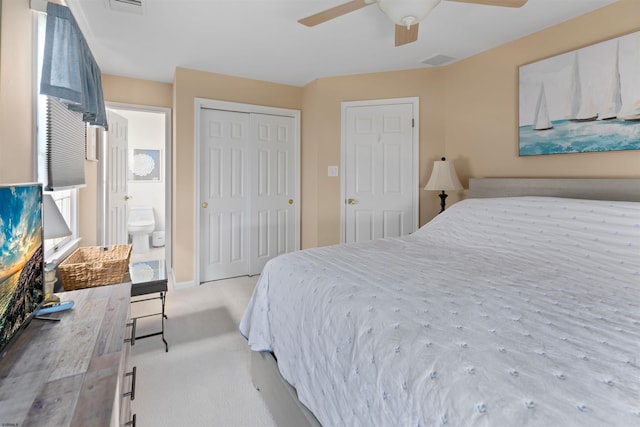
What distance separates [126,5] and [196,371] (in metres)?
2.54

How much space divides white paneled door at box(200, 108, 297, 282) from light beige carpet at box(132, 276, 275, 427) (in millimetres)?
882

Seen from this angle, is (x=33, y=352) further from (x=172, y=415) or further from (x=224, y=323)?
(x=224, y=323)

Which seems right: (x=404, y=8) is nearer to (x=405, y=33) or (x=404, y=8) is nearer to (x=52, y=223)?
(x=405, y=33)

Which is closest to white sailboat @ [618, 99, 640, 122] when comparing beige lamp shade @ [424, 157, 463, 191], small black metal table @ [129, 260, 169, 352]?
beige lamp shade @ [424, 157, 463, 191]

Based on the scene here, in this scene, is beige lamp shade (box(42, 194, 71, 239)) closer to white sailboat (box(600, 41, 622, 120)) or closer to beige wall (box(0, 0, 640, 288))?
beige wall (box(0, 0, 640, 288))

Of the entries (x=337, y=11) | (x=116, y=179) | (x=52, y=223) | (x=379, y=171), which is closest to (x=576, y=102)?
(x=379, y=171)

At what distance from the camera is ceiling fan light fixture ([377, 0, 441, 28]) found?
1560 mm

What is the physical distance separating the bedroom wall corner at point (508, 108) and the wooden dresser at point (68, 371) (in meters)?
2.97

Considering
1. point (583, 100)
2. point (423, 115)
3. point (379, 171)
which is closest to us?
point (583, 100)

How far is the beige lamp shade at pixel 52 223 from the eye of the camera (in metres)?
1.70

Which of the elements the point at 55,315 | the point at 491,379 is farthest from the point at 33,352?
the point at 491,379

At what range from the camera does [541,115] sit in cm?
256

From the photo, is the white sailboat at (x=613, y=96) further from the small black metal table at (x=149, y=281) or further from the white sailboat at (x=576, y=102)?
the small black metal table at (x=149, y=281)

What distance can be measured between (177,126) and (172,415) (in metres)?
2.82
